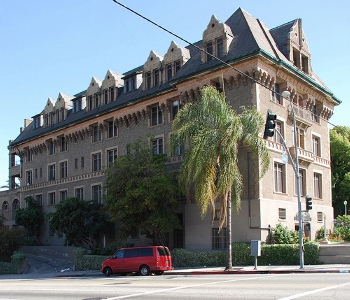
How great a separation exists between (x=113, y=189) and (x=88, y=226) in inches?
340

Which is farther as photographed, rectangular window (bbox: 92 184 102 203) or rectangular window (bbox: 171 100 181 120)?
rectangular window (bbox: 92 184 102 203)

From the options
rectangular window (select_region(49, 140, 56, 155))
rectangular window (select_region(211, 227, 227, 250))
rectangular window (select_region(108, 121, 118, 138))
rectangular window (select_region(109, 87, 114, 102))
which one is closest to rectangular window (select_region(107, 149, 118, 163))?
rectangular window (select_region(108, 121, 118, 138))

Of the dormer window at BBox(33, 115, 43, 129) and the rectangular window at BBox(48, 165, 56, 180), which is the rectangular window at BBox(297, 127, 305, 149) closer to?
the rectangular window at BBox(48, 165, 56, 180)

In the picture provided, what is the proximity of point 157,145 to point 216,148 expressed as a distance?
12.6 metres

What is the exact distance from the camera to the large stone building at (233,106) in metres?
33.4

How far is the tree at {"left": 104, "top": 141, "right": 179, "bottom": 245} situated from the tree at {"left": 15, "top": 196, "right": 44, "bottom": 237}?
19.8 metres

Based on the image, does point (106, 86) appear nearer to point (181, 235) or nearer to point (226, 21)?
point (226, 21)

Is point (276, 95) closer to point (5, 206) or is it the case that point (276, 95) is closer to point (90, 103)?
point (90, 103)

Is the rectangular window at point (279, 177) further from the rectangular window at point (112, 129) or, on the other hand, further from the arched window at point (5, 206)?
the arched window at point (5, 206)

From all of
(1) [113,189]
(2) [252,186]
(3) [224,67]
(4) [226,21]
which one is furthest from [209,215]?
(4) [226,21]

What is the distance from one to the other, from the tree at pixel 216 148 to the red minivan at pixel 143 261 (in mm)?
3599

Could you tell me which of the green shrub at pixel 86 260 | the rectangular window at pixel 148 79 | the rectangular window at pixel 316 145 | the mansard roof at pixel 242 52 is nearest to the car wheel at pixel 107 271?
the green shrub at pixel 86 260

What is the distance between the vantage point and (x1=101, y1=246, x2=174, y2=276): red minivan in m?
28.6

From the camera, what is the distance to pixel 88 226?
42.2 metres
